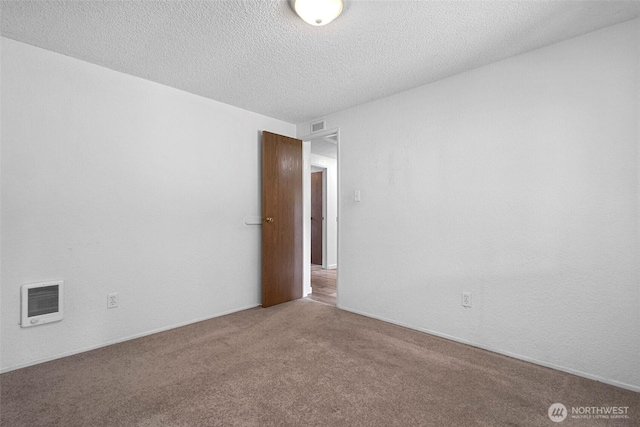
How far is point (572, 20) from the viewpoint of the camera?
1835 millimetres

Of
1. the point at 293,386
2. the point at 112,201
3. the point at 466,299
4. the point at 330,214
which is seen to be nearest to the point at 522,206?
the point at 466,299

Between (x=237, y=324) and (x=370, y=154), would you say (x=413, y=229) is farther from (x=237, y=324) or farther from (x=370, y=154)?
(x=237, y=324)

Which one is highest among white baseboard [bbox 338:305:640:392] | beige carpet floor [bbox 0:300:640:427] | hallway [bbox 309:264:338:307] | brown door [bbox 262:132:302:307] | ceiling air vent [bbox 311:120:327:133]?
ceiling air vent [bbox 311:120:327:133]

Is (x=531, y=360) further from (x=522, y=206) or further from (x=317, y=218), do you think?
(x=317, y=218)

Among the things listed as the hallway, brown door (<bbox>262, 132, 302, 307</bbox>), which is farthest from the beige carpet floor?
the hallway

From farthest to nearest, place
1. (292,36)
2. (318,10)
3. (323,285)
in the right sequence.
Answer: (323,285)
(292,36)
(318,10)

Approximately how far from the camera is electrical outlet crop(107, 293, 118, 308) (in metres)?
2.44

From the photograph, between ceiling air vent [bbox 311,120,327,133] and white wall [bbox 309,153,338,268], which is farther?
white wall [bbox 309,153,338,268]

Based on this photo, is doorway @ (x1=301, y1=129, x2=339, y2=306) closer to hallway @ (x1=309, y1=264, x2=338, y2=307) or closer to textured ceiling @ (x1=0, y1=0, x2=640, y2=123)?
hallway @ (x1=309, y1=264, x2=338, y2=307)

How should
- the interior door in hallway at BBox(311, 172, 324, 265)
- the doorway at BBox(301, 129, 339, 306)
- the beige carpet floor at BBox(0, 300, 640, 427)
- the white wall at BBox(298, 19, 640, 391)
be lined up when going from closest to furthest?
the beige carpet floor at BBox(0, 300, 640, 427) < the white wall at BBox(298, 19, 640, 391) < the doorway at BBox(301, 129, 339, 306) < the interior door in hallway at BBox(311, 172, 324, 265)

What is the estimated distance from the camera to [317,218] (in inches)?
251

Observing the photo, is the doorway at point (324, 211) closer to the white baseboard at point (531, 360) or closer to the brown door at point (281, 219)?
the brown door at point (281, 219)

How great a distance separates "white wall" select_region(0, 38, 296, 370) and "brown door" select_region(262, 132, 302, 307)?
0.92 ft

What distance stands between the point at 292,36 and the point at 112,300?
258cm
